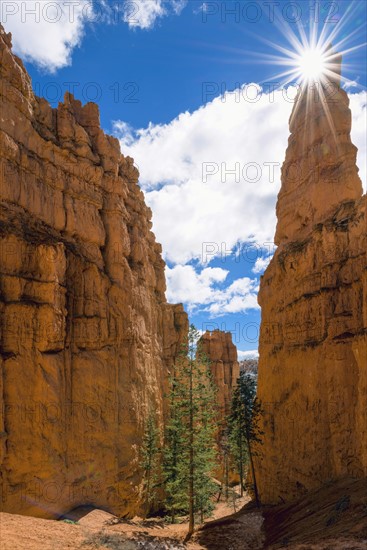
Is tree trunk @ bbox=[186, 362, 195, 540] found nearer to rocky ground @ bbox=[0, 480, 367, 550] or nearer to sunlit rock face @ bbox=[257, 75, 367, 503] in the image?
rocky ground @ bbox=[0, 480, 367, 550]

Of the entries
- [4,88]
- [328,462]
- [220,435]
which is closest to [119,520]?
[328,462]

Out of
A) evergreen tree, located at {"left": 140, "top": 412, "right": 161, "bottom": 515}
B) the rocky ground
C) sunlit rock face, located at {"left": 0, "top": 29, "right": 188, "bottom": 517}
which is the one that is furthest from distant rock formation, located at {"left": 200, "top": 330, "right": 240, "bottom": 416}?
the rocky ground

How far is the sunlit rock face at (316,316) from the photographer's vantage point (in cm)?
2189

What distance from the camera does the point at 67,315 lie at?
95.8ft

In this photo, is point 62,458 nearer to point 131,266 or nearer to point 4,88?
point 131,266

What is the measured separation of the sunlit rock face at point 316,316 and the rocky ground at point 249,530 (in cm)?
274

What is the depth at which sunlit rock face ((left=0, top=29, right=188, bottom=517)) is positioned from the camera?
79.9 feet

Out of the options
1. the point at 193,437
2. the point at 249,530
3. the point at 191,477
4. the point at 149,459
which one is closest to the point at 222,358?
the point at 149,459

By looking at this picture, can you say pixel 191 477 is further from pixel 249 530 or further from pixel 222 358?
pixel 222 358

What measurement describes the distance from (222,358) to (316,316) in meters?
62.0

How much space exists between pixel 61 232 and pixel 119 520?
2156cm

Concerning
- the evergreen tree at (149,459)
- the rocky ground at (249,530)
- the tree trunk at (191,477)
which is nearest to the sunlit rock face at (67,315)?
the evergreen tree at (149,459)

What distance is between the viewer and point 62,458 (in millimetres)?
25891

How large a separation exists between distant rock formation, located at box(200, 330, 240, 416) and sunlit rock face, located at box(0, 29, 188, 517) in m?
43.8
